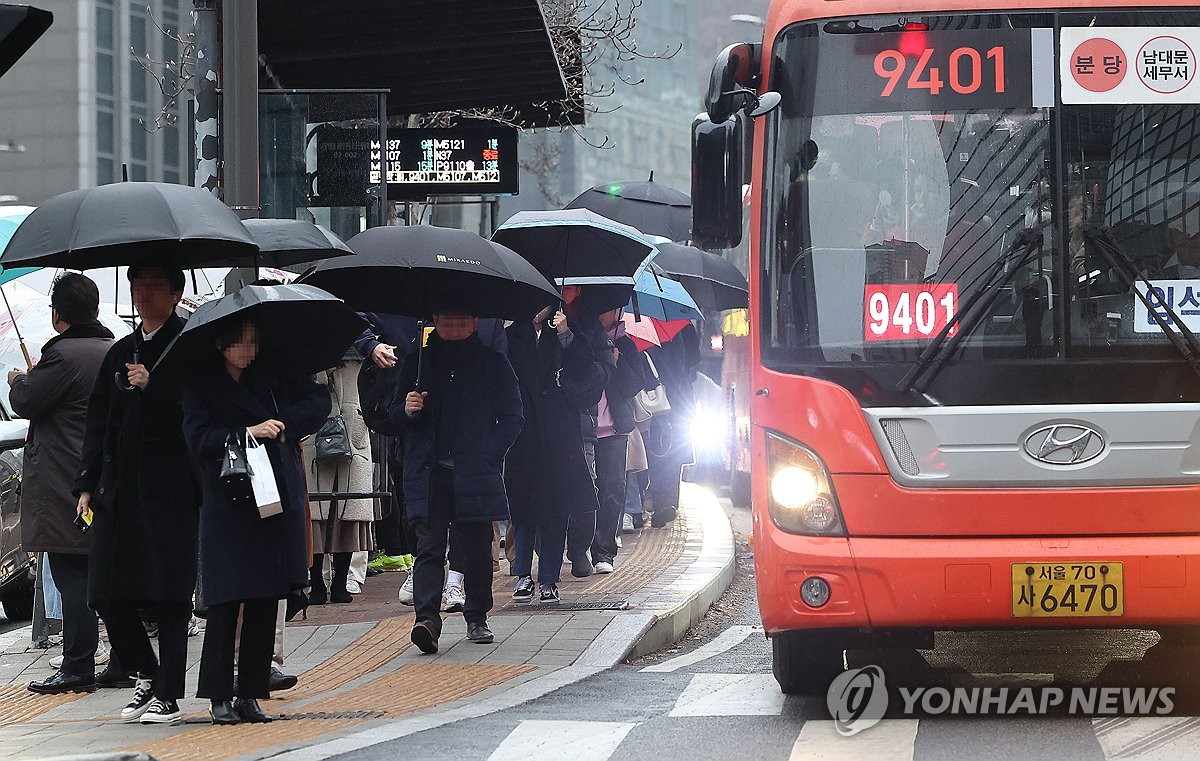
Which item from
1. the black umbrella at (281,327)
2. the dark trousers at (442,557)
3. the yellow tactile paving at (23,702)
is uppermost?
the black umbrella at (281,327)

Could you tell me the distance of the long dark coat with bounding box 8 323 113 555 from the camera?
941 centimetres

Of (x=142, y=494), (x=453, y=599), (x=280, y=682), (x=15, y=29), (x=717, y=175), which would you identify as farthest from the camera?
(x=453, y=599)

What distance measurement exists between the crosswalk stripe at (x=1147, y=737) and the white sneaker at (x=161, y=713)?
3.60 metres

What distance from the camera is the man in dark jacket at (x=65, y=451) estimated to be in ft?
30.3

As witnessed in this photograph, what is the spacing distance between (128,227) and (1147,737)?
436 cm

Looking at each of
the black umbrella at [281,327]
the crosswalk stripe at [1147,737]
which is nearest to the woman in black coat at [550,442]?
the black umbrella at [281,327]

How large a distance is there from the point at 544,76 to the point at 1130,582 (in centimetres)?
1020

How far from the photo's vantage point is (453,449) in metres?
9.77

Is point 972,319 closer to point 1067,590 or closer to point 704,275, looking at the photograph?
point 1067,590

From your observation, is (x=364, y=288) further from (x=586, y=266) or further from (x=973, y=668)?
(x=973, y=668)

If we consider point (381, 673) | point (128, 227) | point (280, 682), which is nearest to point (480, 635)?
point (381, 673)

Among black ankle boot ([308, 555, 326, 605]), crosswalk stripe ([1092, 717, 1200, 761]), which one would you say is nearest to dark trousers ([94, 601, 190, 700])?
crosswalk stripe ([1092, 717, 1200, 761])

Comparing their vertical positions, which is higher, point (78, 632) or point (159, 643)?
point (159, 643)
